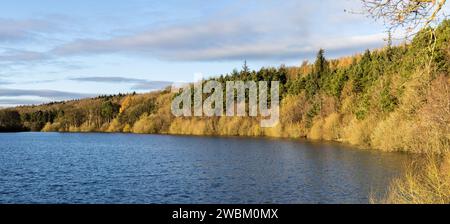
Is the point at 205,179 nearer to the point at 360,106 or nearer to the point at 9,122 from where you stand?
the point at 360,106

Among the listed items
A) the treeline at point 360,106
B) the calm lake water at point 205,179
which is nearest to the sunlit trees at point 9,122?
the treeline at point 360,106

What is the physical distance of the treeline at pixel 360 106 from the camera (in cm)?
2739

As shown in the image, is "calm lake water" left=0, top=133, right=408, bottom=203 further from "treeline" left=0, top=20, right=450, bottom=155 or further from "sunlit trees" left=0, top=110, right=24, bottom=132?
"sunlit trees" left=0, top=110, right=24, bottom=132

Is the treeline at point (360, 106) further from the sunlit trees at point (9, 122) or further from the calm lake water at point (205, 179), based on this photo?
the sunlit trees at point (9, 122)

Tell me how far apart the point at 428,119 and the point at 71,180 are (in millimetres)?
21615

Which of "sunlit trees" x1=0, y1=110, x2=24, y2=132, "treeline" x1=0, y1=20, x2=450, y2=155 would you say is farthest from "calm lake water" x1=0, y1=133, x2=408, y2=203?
"sunlit trees" x1=0, y1=110, x2=24, y2=132

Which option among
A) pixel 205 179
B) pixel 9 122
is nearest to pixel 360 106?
pixel 205 179

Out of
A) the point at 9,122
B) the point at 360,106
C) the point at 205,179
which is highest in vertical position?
the point at 360,106

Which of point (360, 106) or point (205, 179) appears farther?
point (360, 106)

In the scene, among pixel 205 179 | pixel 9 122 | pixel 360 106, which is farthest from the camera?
pixel 9 122

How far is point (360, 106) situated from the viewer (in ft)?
187

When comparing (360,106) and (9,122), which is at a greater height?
(360,106)

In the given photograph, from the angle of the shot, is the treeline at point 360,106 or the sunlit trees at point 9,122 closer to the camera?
the treeline at point 360,106

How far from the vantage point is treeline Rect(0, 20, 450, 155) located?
27388 millimetres
